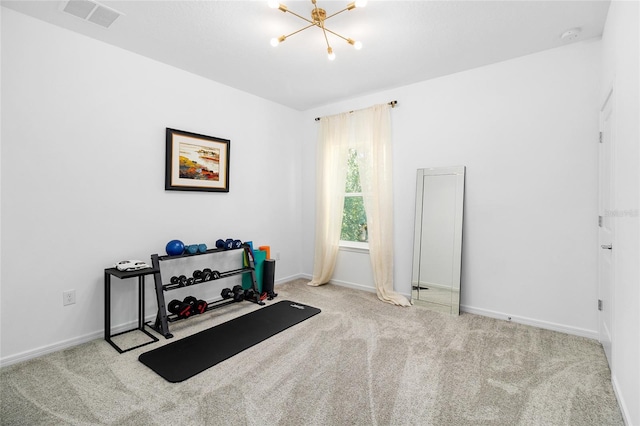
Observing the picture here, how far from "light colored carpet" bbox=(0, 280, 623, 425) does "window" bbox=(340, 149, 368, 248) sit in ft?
5.70

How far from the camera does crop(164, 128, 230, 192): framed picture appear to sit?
3367mm

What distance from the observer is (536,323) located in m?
3.06

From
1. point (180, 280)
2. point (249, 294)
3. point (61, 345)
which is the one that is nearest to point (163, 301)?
point (180, 280)

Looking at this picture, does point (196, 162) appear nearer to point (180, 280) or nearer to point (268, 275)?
point (180, 280)

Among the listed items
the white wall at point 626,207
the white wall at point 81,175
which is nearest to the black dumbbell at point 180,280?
the white wall at point 81,175

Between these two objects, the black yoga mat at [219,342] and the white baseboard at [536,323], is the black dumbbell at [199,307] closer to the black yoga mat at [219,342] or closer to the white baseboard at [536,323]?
the black yoga mat at [219,342]

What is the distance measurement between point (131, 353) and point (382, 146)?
11.4ft

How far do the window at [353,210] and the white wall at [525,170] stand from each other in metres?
0.84

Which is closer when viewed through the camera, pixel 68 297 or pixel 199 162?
pixel 68 297

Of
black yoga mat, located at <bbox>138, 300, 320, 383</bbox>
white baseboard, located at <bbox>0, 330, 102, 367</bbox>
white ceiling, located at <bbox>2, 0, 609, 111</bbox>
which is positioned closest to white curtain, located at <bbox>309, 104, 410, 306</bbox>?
A: white ceiling, located at <bbox>2, 0, 609, 111</bbox>

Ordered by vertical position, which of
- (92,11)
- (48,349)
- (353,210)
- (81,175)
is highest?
(92,11)

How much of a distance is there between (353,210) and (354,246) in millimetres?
532

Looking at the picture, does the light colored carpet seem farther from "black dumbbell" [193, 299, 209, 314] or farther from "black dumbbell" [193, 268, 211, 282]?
"black dumbbell" [193, 268, 211, 282]

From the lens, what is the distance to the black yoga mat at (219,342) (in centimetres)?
232
